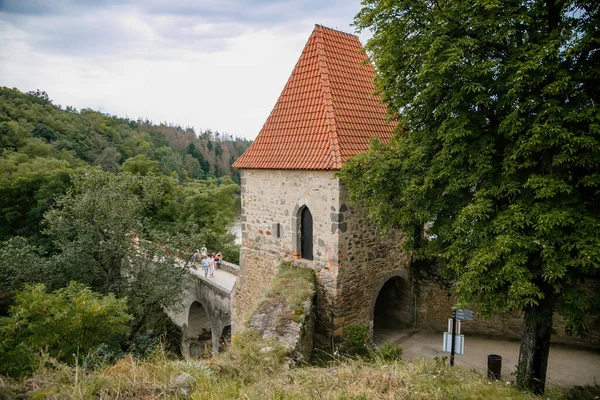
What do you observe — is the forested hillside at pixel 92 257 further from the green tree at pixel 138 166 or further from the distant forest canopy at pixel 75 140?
the distant forest canopy at pixel 75 140

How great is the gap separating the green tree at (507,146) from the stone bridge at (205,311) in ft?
36.2

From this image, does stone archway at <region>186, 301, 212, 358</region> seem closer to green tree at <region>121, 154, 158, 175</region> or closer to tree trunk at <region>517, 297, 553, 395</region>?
tree trunk at <region>517, 297, 553, 395</region>

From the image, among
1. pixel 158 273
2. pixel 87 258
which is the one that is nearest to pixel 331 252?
pixel 158 273

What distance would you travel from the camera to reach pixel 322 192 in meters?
9.99

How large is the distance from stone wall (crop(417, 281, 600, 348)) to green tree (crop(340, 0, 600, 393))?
446 centimetres

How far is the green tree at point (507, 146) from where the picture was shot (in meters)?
5.70

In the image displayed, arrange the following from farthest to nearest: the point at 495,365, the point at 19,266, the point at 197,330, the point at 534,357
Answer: the point at 197,330 < the point at 19,266 < the point at 495,365 < the point at 534,357

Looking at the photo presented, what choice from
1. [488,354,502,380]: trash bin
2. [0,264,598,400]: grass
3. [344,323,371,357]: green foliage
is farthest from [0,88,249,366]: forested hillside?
[488,354,502,380]: trash bin

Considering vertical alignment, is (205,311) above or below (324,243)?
below

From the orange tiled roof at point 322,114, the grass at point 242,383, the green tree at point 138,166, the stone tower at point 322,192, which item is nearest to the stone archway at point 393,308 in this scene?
the stone tower at point 322,192

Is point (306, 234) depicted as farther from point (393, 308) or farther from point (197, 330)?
point (197, 330)

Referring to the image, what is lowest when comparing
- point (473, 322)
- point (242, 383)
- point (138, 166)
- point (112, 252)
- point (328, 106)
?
point (473, 322)

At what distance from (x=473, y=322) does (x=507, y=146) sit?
757 cm

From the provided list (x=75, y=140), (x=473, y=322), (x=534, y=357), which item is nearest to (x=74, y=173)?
(x=473, y=322)
